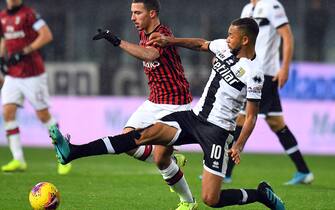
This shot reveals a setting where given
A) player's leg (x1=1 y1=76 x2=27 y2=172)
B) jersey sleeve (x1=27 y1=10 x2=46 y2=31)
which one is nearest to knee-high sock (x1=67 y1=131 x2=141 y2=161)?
player's leg (x1=1 y1=76 x2=27 y2=172)

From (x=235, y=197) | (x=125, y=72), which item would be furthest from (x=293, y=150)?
(x=125, y=72)

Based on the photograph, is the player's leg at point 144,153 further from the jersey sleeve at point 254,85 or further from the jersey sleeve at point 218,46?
the jersey sleeve at point 254,85

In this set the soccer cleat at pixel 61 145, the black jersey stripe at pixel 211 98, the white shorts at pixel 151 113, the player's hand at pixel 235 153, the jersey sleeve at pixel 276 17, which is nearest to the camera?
the soccer cleat at pixel 61 145

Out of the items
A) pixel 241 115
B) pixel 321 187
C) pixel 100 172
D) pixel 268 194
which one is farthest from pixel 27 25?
pixel 268 194

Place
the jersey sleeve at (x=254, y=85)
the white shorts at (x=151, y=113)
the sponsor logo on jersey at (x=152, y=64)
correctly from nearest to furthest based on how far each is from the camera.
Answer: the jersey sleeve at (x=254, y=85)
the sponsor logo on jersey at (x=152, y=64)
the white shorts at (x=151, y=113)

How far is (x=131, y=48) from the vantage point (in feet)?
27.2

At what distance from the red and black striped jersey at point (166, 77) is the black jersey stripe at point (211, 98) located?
0.65 meters

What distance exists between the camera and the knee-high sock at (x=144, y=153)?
31.2 feet

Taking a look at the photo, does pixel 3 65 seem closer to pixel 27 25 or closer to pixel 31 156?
pixel 27 25

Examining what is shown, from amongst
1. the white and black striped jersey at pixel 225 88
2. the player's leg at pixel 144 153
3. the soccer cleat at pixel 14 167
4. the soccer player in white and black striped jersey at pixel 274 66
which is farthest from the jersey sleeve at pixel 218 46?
the soccer cleat at pixel 14 167

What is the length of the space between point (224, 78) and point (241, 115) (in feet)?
10.5

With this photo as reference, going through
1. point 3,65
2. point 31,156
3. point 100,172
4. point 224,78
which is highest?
point 224,78

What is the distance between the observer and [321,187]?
11.4 m

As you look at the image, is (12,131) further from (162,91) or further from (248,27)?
(248,27)
